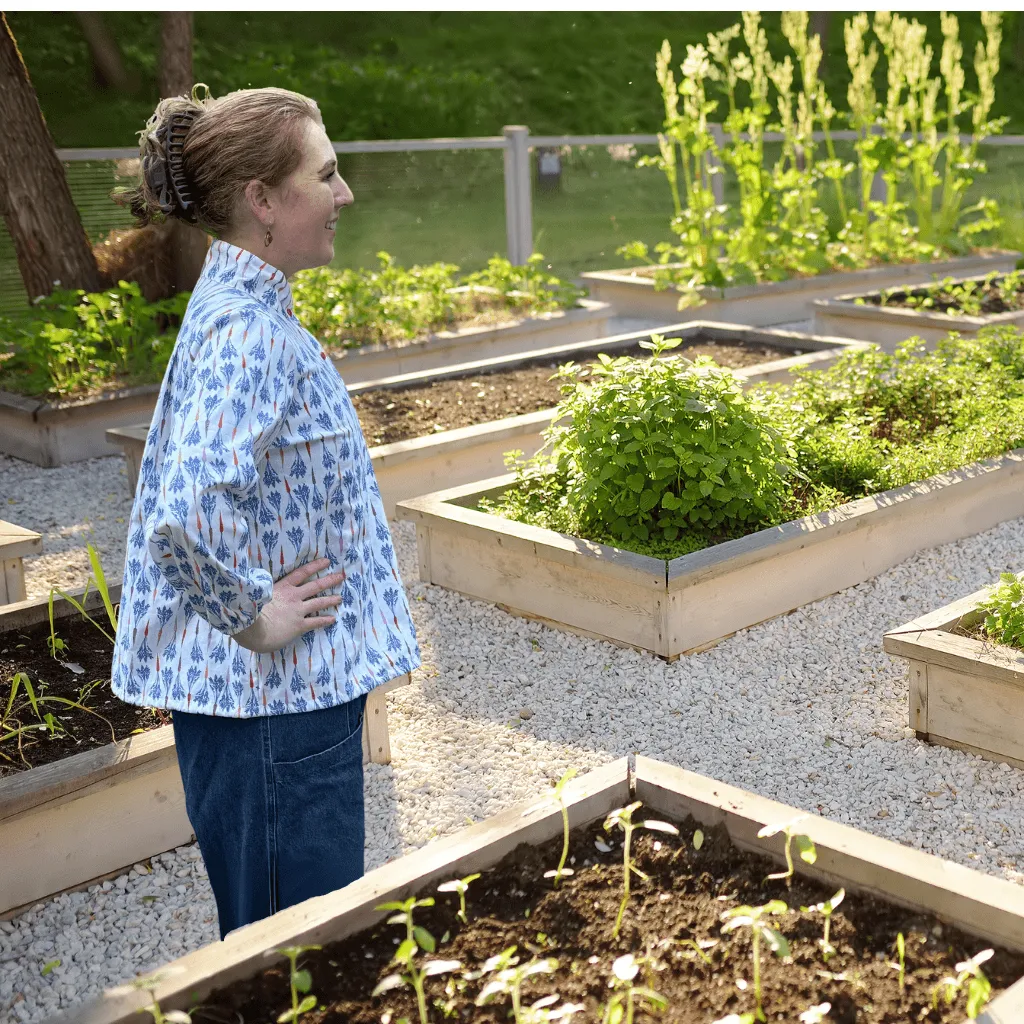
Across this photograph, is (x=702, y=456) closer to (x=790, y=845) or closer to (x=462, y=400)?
(x=790, y=845)

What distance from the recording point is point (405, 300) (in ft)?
28.3

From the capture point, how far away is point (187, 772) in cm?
213

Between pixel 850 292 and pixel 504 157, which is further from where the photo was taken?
pixel 504 157

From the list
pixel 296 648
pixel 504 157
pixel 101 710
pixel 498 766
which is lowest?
pixel 498 766

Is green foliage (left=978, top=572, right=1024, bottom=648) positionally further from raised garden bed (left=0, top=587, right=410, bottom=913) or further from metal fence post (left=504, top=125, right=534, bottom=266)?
metal fence post (left=504, top=125, right=534, bottom=266)

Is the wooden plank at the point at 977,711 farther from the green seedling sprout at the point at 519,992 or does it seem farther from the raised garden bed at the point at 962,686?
the green seedling sprout at the point at 519,992

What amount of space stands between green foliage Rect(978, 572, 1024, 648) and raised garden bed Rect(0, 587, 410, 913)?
2331mm

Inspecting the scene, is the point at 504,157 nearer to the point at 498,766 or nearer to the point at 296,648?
the point at 498,766

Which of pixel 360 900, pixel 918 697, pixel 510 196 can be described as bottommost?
pixel 918 697

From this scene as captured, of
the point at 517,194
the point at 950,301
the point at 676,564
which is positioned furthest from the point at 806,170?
the point at 676,564

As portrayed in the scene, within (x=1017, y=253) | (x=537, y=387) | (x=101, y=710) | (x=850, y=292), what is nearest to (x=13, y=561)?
(x=101, y=710)

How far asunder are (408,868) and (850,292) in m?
9.05

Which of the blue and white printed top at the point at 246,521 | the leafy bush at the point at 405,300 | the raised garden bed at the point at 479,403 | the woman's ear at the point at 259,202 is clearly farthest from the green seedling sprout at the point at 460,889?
the leafy bush at the point at 405,300

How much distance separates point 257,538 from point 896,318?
7.26 m
